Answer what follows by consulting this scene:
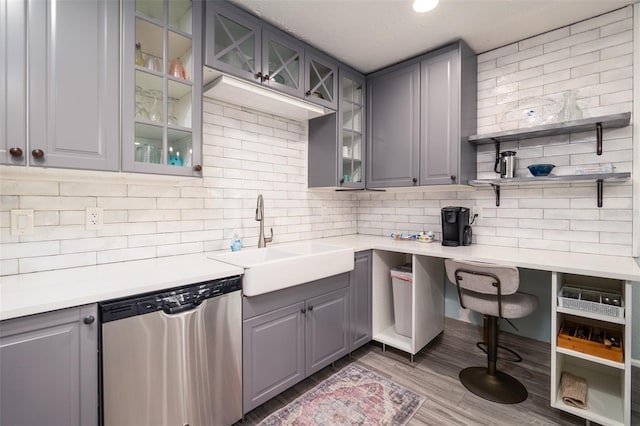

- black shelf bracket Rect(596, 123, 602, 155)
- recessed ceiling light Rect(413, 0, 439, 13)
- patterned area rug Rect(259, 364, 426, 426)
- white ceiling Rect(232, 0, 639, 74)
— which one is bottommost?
patterned area rug Rect(259, 364, 426, 426)

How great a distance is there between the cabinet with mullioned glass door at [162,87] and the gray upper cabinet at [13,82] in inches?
13.6

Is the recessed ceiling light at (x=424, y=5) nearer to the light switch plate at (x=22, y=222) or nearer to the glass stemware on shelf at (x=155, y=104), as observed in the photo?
the glass stemware on shelf at (x=155, y=104)

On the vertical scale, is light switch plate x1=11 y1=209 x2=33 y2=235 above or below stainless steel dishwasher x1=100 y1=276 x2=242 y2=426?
above

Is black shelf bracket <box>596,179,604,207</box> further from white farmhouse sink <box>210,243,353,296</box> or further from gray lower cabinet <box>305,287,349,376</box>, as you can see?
gray lower cabinet <box>305,287,349,376</box>

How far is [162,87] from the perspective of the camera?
61.9 inches

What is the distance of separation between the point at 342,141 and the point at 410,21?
1.02 metres

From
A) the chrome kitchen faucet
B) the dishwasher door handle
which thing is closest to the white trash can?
the chrome kitchen faucet

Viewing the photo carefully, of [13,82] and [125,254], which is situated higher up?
[13,82]

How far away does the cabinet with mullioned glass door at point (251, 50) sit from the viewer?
5.82 ft

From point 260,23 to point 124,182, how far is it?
1368 mm

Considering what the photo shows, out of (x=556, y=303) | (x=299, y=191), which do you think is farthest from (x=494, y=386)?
(x=299, y=191)

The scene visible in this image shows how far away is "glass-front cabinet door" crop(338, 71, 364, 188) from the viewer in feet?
8.79

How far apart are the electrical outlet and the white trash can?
2.16 m

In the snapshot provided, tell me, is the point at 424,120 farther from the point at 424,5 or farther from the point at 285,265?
the point at 285,265
